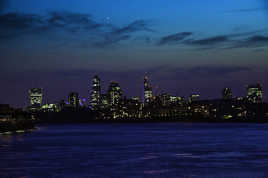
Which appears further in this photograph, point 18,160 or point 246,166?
point 18,160

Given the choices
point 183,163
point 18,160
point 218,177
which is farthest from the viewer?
point 18,160

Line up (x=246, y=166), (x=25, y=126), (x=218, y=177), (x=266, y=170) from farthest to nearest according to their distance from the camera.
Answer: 1. (x=25, y=126)
2. (x=246, y=166)
3. (x=266, y=170)
4. (x=218, y=177)

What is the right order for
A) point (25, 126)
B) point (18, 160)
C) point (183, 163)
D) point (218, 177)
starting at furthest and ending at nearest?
1. point (25, 126)
2. point (18, 160)
3. point (183, 163)
4. point (218, 177)

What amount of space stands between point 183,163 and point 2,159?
15.0m

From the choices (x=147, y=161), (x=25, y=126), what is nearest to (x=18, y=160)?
(x=147, y=161)

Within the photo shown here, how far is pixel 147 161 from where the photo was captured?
3819 cm

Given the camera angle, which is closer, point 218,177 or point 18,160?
point 218,177

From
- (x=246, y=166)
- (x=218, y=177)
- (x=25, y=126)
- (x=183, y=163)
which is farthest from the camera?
(x=25, y=126)

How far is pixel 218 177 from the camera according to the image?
94.7 feet

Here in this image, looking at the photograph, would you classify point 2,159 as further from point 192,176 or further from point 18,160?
point 192,176

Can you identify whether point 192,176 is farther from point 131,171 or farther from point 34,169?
point 34,169

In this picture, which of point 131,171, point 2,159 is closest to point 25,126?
point 2,159

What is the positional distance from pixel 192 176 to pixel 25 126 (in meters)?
110

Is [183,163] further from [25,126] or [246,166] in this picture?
[25,126]
